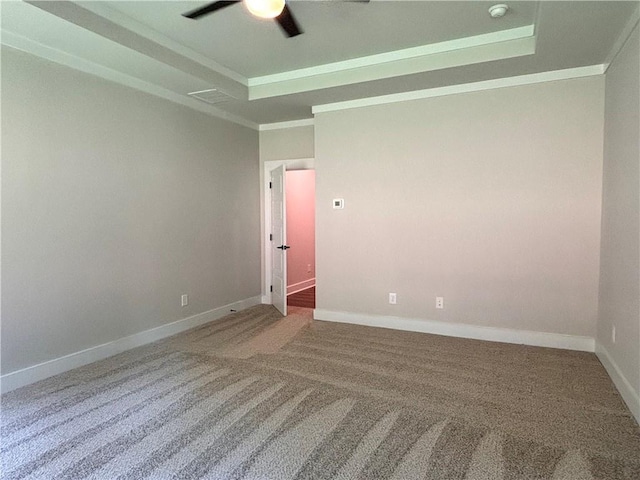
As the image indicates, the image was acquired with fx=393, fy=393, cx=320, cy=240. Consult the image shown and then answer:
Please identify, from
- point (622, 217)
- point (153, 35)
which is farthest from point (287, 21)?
point (622, 217)

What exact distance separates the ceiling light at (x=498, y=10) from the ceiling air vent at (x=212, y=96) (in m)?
2.62

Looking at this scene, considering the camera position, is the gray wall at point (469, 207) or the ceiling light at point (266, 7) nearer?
the ceiling light at point (266, 7)

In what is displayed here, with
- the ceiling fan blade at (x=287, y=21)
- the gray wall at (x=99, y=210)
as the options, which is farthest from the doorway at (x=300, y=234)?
the ceiling fan blade at (x=287, y=21)

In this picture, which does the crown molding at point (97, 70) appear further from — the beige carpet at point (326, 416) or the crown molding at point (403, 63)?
the beige carpet at point (326, 416)

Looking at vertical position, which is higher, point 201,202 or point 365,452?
point 201,202

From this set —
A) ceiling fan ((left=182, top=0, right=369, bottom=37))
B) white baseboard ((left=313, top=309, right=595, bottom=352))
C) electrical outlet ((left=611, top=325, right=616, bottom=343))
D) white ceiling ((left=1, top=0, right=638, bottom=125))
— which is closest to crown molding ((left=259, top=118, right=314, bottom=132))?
white ceiling ((left=1, top=0, right=638, bottom=125))

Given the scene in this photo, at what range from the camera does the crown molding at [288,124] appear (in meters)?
5.37

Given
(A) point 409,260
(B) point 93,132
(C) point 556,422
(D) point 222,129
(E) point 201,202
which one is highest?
(D) point 222,129

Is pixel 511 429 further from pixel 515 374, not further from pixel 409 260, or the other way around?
pixel 409 260

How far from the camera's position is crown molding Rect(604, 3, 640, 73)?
256 centimetres

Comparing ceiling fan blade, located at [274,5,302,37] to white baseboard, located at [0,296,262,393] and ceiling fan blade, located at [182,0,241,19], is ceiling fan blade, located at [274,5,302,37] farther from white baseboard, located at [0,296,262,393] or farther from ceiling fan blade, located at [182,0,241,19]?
white baseboard, located at [0,296,262,393]

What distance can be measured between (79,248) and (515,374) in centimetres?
379

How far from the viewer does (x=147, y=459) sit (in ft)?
6.82

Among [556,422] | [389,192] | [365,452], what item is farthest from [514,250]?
[365,452]
